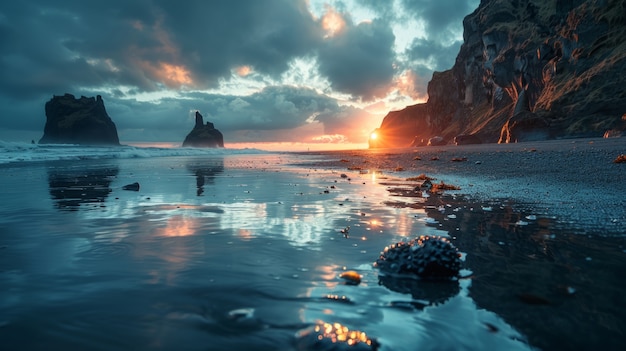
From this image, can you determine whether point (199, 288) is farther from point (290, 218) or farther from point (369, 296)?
point (290, 218)

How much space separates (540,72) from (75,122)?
672 feet

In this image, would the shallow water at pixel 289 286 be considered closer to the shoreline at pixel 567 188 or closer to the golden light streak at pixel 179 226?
the golden light streak at pixel 179 226

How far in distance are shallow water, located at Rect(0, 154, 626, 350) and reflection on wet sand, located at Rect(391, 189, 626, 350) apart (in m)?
0.02

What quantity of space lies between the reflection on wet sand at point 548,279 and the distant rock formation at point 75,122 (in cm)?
21091

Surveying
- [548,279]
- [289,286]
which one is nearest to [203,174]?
[289,286]

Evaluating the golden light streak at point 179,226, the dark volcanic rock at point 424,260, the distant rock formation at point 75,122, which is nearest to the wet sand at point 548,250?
the dark volcanic rock at point 424,260

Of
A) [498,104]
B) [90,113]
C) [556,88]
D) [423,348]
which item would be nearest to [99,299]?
[423,348]

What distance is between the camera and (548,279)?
300cm

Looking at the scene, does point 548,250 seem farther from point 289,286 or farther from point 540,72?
point 540,72

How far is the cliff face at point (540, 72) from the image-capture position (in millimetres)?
46281

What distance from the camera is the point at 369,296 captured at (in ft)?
9.13

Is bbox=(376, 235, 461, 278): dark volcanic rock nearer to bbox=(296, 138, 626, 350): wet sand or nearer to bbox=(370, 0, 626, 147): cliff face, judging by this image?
bbox=(296, 138, 626, 350): wet sand

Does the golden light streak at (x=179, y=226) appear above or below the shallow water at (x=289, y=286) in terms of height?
below

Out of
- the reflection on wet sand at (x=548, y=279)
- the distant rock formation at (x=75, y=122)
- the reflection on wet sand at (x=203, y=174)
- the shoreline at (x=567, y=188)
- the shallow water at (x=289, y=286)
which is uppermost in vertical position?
the distant rock formation at (x=75, y=122)
